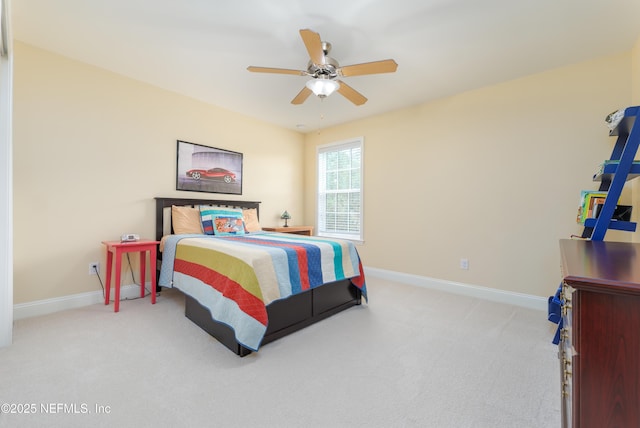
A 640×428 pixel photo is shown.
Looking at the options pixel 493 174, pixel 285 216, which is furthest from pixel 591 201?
pixel 285 216

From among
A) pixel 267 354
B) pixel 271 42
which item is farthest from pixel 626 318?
pixel 271 42

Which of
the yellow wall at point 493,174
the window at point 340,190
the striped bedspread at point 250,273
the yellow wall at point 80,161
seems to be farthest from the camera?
the window at point 340,190

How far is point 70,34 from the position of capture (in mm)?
2311

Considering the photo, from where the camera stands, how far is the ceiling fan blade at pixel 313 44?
1.74 metres

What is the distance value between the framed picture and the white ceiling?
32.9 inches

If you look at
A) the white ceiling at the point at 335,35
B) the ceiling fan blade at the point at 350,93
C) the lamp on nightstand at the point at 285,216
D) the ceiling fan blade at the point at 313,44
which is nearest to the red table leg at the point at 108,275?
the white ceiling at the point at 335,35

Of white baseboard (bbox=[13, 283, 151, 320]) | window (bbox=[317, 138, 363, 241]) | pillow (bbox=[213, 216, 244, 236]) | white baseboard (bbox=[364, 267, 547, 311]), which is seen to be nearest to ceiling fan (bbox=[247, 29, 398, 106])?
pillow (bbox=[213, 216, 244, 236])

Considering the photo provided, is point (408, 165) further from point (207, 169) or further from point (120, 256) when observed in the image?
point (120, 256)

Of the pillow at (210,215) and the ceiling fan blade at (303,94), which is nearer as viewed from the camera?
the ceiling fan blade at (303,94)

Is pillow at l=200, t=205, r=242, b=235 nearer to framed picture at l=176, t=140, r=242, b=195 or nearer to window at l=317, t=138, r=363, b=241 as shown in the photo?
framed picture at l=176, t=140, r=242, b=195

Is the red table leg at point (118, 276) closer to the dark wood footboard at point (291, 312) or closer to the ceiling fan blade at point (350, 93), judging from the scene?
the dark wood footboard at point (291, 312)

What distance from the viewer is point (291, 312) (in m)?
2.21

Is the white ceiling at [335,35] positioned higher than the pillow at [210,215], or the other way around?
the white ceiling at [335,35]

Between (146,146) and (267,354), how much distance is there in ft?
9.04
